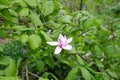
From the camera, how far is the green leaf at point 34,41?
4.51 ft

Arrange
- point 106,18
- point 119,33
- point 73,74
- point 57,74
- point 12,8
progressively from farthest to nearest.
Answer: point 106,18, point 119,33, point 57,74, point 12,8, point 73,74

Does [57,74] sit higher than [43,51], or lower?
lower

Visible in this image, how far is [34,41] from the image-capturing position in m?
1.38

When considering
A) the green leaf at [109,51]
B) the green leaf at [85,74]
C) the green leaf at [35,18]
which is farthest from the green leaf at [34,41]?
the green leaf at [109,51]

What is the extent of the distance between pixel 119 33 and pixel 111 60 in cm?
19

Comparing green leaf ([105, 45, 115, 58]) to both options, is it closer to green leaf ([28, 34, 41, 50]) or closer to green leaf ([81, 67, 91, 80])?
green leaf ([81, 67, 91, 80])

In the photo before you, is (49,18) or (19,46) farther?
(19,46)

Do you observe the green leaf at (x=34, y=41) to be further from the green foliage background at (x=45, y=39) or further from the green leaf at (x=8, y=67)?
the green leaf at (x=8, y=67)

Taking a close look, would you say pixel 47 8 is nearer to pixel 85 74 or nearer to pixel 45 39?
pixel 45 39

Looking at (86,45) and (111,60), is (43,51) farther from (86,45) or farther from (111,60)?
(111,60)

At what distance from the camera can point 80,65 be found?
1.62 m

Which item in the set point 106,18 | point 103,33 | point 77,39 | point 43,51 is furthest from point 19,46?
point 106,18

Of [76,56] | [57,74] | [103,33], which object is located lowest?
[57,74]

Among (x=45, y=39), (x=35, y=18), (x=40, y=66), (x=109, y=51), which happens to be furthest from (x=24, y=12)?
(x=109, y=51)
